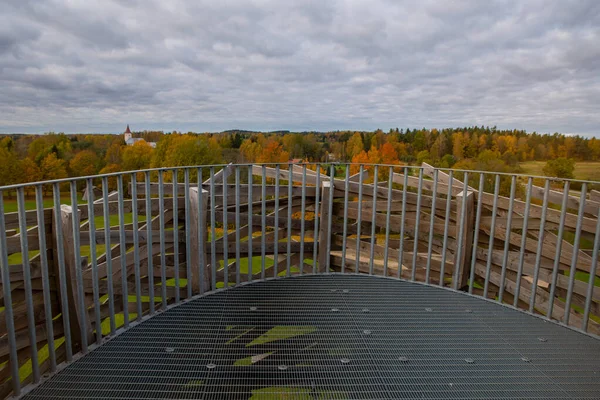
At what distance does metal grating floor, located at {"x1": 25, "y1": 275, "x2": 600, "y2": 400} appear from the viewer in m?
2.20

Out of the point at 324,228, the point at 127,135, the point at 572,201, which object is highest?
the point at 127,135

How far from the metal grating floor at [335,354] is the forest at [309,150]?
27011 millimetres

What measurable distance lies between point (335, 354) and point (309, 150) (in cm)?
3277

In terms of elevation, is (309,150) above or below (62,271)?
above

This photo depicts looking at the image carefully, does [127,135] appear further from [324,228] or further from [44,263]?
[44,263]

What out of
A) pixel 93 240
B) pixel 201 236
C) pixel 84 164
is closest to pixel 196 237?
pixel 201 236

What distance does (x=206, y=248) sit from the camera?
4105mm

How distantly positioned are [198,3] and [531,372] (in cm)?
1284

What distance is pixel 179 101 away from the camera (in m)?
46.6

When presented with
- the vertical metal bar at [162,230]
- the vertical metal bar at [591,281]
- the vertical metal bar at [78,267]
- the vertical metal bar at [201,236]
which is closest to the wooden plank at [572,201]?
the vertical metal bar at [591,281]

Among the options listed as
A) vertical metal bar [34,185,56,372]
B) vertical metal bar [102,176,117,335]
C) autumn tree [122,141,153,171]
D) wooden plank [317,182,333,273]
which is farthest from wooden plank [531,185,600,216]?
autumn tree [122,141,153,171]

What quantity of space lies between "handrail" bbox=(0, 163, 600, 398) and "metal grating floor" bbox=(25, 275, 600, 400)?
269 mm

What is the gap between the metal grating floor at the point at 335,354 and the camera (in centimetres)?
220

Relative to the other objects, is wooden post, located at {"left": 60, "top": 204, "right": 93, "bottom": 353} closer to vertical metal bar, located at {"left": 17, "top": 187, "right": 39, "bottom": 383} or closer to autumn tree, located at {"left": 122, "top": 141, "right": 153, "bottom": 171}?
vertical metal bar, located at {"left": 17, "top": 187, "right": 39, "bottom": 383}
